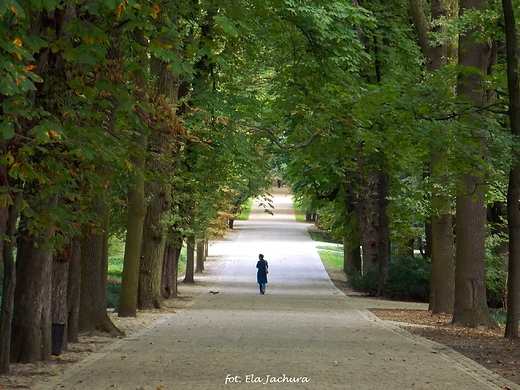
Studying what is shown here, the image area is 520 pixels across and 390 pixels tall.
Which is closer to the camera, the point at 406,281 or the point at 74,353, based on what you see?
the point at 74,353

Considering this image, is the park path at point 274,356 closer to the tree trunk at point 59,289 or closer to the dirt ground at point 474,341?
the dirt ground at point 474,341

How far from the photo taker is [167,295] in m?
28.4

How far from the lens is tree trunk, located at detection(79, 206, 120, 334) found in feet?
53.6

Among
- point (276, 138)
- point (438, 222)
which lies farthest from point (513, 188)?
point (276, 138)

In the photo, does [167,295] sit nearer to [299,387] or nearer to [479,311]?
[479,311]

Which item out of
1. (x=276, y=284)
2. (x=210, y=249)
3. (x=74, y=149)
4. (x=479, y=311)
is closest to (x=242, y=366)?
(x=74, y=149)

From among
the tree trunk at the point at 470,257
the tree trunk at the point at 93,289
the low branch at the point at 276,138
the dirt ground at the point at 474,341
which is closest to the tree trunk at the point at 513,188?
the dirt ground at the point at 474,341

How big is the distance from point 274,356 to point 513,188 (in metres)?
5.43

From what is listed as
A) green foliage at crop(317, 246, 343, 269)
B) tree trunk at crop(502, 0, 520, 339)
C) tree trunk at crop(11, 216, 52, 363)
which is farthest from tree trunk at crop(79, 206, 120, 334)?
green foliage at crop(317, 246, 343, 269)

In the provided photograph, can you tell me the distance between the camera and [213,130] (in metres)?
22.6

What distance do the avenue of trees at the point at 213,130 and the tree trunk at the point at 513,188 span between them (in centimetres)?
4

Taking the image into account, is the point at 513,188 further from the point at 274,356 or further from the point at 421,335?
the point at 274,356

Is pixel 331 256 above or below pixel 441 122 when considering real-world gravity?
below

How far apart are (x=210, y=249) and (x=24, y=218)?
5419 cm
